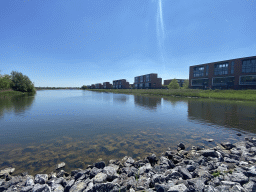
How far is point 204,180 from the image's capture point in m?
4.79

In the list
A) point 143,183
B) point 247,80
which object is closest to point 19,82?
point 143,183

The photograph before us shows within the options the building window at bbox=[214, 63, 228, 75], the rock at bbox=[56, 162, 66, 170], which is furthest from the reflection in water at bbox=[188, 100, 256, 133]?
the building window at bbox=[214, 63, 228, 75]

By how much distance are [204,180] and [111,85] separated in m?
186

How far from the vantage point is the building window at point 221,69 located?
2815 inches

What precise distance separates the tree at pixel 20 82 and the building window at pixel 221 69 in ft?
427

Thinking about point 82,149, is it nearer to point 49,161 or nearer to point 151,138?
point 49,161

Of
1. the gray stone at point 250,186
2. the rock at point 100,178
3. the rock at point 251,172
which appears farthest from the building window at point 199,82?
the rock at point 100,178

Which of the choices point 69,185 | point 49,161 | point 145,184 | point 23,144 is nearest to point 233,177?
point 145,184

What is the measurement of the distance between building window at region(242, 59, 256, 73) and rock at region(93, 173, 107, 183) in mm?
86076

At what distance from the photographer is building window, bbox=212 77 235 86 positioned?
6881 centimetres

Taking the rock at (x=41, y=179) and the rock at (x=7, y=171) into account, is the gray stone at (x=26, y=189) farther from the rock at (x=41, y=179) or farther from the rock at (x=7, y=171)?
the rock at (x=7, y=171)

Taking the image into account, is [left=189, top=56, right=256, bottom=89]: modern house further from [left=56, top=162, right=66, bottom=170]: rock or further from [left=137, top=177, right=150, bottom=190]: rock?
[left=56, top=162, right=66, bottom=170]: rock

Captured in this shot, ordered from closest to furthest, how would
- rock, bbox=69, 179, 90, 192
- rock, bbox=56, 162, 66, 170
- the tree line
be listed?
rock, bbox=69, 179, 90, 192 < rock, bbox=56, 162, 66, 170 < the tree line

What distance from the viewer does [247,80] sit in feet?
204
